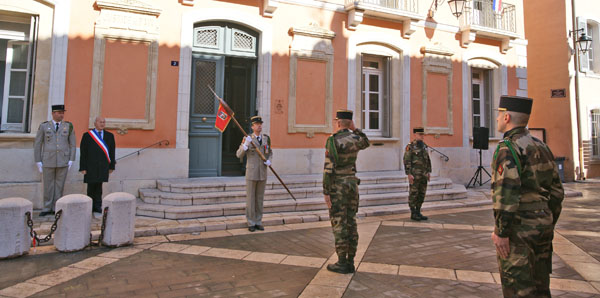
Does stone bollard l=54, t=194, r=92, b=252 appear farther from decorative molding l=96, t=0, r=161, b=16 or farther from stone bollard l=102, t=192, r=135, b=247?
decorative molding l=96, t=0, r=161, b=16

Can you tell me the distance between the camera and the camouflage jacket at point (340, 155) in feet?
15.4

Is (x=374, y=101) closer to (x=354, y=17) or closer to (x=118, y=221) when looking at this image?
(x=354, y=17)

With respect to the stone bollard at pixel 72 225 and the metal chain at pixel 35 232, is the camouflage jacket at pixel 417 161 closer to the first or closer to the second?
the stone bollard at pixel 72 225

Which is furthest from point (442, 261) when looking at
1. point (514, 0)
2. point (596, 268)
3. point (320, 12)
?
point (514, 0)

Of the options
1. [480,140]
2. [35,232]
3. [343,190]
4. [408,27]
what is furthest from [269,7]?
[480,140]

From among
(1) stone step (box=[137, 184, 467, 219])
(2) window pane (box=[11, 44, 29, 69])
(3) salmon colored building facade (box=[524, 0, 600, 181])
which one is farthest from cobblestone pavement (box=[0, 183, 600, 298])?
(3) salmon colored building facade (box=[524, 0, 600, 181])

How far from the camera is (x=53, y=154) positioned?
719cm

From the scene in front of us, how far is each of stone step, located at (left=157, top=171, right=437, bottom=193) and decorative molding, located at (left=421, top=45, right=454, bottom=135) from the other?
2684 mm

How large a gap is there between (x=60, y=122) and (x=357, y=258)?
6173 mm

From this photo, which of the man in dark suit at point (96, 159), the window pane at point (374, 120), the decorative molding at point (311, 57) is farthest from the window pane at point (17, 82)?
the window pane at point (374, 120)

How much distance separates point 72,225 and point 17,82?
482cm

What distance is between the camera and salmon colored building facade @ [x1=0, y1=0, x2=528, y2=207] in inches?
322

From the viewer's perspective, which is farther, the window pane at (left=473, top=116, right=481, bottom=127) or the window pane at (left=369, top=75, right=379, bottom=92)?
the window pane at (left=473, top=116, right=481, bottom=127)

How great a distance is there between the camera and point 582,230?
23.1 ft
